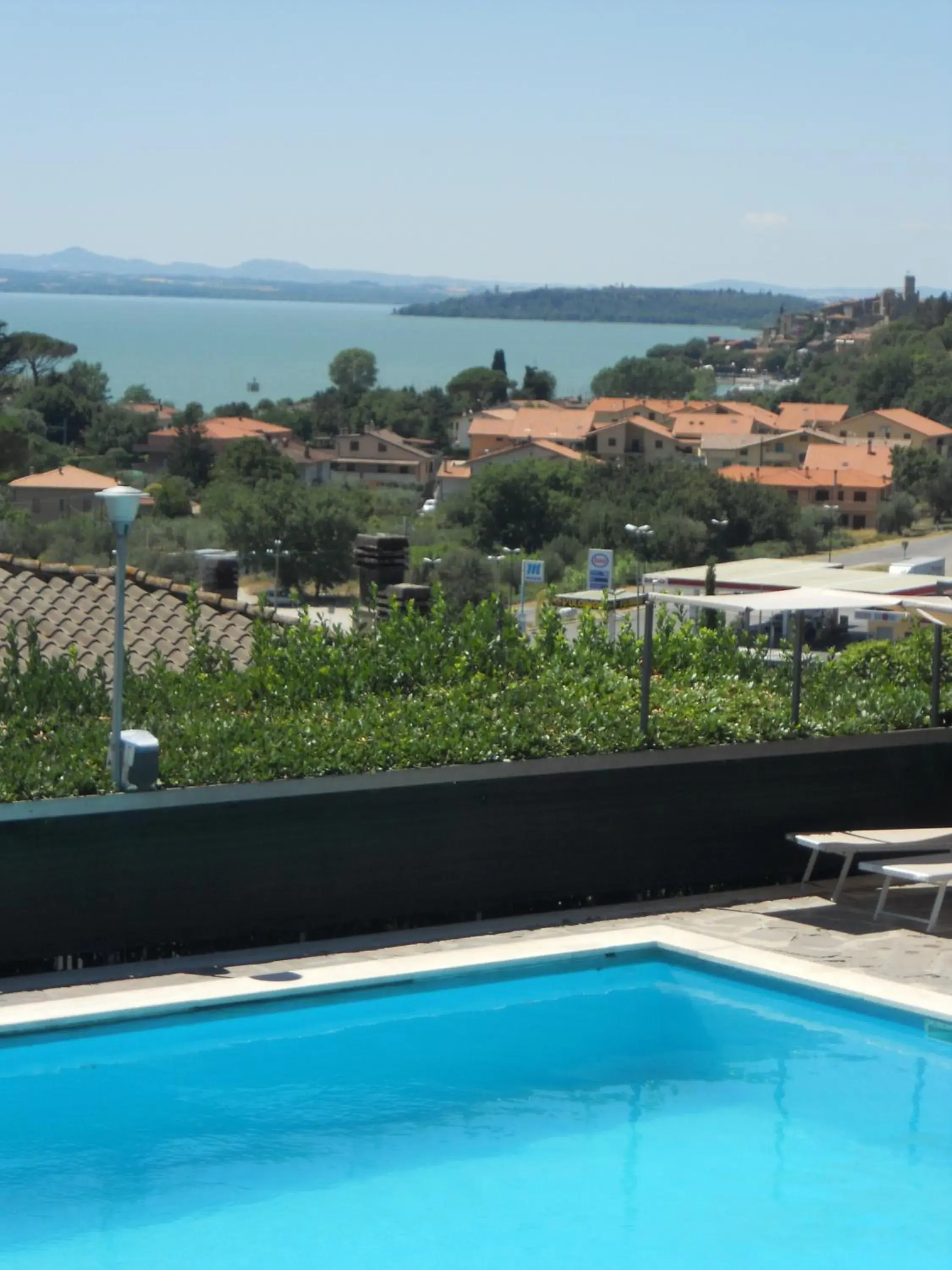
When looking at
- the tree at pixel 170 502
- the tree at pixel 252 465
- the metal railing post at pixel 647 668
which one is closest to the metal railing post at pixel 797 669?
the metal railing post at pixel 647 668

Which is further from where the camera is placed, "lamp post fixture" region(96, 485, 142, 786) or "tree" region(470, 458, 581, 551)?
"tree" region(470, 458, 581, 551)

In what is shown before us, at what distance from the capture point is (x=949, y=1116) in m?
6.81

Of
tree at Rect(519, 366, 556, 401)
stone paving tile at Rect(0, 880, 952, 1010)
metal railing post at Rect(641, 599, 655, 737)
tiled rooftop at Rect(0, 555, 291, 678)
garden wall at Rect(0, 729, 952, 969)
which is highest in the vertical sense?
tree at Rect(519, 366, 556, 401)

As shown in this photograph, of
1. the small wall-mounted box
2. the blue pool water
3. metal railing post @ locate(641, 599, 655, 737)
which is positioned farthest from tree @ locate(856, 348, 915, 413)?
the small wall-mounted box

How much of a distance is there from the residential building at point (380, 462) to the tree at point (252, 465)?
19.8m

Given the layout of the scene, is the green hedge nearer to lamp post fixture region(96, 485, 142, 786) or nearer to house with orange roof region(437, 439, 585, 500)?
lamp post fixture region(96, 485, 142, 786)

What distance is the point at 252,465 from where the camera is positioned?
341 ft

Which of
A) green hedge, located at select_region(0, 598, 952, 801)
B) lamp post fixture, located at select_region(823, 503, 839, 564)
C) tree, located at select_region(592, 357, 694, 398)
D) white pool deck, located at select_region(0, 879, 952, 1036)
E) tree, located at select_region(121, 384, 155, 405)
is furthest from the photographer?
tree, located at select_region(592, 357, 694, 398)

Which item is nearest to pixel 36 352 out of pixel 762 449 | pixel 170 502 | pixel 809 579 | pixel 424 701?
pixel 170 502

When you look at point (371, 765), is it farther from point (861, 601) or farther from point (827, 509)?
point (827, 509)

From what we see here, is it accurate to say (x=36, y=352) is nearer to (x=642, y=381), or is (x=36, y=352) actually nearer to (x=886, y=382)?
(x=642, y=381)

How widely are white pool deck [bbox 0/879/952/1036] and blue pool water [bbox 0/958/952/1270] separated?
0.30 feet

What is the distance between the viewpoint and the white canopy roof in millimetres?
8867

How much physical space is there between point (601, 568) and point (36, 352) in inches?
4963
